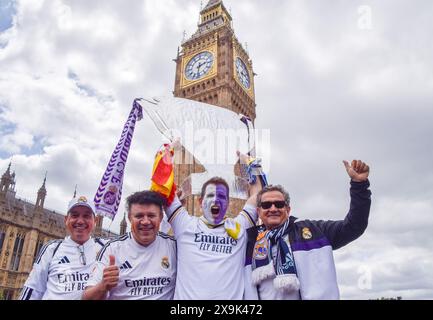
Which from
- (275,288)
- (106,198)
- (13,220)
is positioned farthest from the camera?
(13,220)

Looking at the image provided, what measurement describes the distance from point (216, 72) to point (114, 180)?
3217 centimetres

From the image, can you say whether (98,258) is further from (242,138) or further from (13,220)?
(13,220)

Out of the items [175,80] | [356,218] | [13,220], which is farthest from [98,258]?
[175,80]

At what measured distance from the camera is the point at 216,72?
3553 centimetres

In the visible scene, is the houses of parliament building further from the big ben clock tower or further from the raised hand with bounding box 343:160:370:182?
the raised hand with bounding box 343:160:370:182

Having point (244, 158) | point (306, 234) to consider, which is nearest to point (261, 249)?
point (306, 234)

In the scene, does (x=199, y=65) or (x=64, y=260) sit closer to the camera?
(x=64, y=260)

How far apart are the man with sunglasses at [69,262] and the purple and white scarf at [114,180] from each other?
650 mm

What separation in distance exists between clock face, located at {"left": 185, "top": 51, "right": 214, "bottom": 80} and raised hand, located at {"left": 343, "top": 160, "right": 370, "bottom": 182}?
34724 millimetres

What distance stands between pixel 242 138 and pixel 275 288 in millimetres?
2911

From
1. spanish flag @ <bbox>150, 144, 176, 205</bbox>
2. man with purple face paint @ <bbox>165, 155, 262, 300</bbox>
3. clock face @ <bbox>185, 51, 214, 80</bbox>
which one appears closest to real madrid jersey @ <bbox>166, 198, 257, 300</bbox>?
man with purple face paint @ <bbox>165, 155, 262, 300</bbox>

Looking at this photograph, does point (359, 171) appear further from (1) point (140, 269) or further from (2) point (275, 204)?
(1) point (140, 269)

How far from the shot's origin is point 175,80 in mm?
38656
